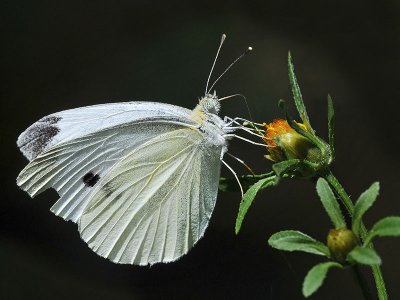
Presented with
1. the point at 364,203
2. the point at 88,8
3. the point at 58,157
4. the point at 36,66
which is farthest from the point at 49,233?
the point at 364,203

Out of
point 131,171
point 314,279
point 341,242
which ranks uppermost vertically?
point 131,171

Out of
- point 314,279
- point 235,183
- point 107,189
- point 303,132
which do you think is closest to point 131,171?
point 107,189

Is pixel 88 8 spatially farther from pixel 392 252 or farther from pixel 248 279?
pixel 392 252

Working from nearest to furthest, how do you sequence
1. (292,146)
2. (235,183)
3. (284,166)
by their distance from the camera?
(284,166), (292,146), (235,183)

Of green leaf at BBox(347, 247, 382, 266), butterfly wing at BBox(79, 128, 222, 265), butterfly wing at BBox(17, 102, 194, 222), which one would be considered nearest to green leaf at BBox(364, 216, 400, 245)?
green leaf at BBox(347, 247, 382, 266)

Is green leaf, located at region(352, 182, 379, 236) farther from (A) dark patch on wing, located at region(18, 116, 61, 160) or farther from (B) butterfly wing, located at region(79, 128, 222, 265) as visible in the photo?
(A) dark patch on wing, located at region(18, 116, 61, 160)

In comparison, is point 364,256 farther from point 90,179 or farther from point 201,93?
point 201,93

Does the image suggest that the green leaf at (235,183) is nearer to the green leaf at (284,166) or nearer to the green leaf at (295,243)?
the green leaf at (284,166)
